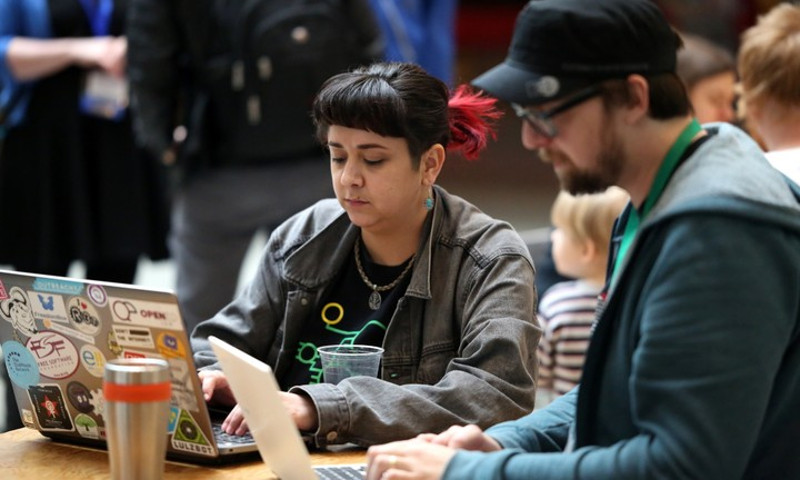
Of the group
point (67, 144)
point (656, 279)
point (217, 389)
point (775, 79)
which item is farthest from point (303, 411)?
point (67, 144)

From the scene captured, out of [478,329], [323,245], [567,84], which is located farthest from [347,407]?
[567,84]

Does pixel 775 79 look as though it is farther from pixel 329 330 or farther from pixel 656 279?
pixel 656 279

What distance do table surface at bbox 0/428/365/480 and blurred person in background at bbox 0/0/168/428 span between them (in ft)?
7.42

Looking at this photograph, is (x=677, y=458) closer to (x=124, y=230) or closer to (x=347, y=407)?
(x=347, y=407)

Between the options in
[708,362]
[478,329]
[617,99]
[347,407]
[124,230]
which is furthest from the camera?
[124,230]

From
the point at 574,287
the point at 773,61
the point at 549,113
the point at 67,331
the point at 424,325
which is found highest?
the point at 549,113

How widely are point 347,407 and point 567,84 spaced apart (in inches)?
27.1

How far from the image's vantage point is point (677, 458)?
157 cm

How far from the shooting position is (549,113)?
1792 millimetres

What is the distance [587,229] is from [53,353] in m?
1.95

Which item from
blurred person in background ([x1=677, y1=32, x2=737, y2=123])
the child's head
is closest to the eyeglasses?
the child's head

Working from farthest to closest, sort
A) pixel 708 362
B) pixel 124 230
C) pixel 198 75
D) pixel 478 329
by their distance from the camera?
pixel 124 230 → pixel 198 75 → pixel 478 329 → pixel 708 362

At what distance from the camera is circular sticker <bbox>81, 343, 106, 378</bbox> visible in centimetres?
205

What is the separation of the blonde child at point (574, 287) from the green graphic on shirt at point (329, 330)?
1200 millimetres
